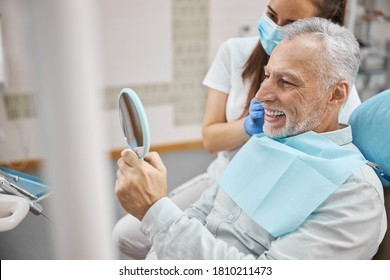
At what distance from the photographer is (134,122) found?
2.89 feet

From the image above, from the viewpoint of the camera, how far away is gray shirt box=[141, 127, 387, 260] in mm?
862

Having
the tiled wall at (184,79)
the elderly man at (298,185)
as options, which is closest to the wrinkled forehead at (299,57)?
the elderly man at (298,185)

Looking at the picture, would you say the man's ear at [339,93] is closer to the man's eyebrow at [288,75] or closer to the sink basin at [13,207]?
the man's eyebrow at [288,75]

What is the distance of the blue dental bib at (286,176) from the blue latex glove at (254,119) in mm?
18

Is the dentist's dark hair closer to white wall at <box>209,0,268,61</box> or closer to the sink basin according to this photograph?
white wall at <box>209,0,268,61</box>

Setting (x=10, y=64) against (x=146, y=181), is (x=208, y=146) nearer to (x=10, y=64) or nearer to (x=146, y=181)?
(x=146, y=181)

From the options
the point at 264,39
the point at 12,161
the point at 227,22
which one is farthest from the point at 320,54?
the point at 12,161

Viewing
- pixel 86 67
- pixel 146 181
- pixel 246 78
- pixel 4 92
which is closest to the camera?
pixel 86 67

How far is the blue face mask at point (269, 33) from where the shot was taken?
0.99 m

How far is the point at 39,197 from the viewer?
38.0 inches

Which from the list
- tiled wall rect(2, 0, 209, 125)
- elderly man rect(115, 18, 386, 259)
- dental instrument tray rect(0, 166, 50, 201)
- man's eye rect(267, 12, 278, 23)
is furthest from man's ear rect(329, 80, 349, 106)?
dental instrument tray rect(0, 166, 50, 201)

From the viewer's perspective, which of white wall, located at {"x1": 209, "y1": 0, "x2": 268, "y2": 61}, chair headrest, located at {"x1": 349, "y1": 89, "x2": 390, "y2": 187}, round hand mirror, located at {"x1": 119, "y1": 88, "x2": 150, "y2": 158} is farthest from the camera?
white wall, located at {"x1": 209, "y1": 0, "x2": 268, "y2": 61}

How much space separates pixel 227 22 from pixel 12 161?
2.05 ft
